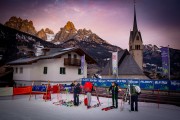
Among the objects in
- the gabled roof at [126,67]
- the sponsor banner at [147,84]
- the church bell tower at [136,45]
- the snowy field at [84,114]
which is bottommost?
the snowy field at [84,114]

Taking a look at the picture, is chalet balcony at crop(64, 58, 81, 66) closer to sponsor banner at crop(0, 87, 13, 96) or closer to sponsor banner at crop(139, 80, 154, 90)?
sponsor banner at crop(0, 87, 13, 96)

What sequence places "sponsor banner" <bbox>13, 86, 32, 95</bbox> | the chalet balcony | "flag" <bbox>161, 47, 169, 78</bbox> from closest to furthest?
"flag" <bbox>161, 47, 169, 78</bbox>
"sponsor banner" <bbox>13, 86, 32, 95</bbox>
the chalet balcony

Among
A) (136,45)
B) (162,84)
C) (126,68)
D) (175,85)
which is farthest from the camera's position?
(136,45)

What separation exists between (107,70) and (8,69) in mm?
30048

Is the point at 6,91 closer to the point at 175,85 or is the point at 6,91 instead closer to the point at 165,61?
the point at 175,85

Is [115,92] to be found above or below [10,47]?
below

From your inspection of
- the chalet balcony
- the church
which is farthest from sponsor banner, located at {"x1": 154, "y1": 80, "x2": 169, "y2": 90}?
the chalet balcony

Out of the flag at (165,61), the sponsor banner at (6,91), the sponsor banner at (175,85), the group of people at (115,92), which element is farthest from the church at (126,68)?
the group of people at (115,92)

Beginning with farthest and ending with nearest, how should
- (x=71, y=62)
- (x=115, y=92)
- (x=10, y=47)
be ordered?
(x=10, y=47), (x=71, y=62), (x=115, y=92)

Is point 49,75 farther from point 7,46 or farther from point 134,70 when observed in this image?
point 7,46

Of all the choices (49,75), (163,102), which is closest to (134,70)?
(49,75)

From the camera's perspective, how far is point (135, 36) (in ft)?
251

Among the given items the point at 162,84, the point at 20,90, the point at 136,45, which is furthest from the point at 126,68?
the point at 20,90

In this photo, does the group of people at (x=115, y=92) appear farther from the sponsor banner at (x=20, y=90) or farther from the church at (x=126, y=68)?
the church at (x=126, y=68)
